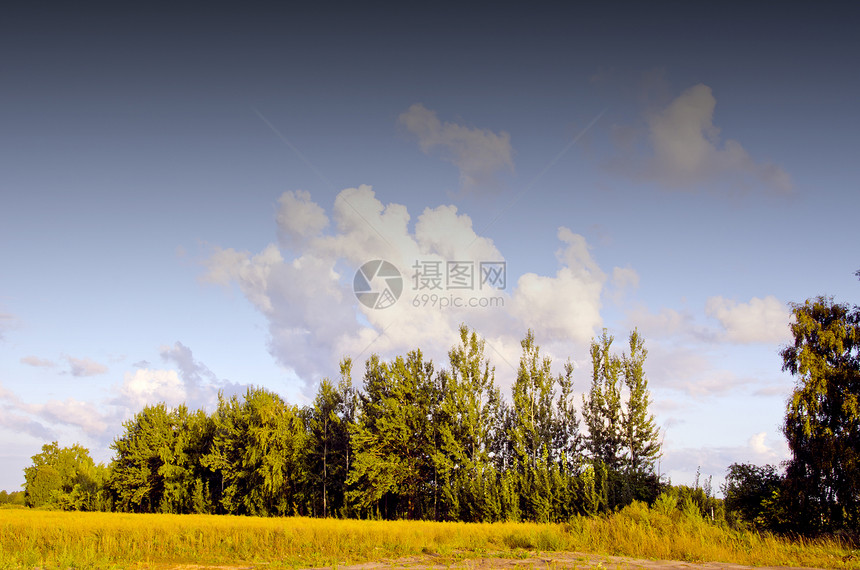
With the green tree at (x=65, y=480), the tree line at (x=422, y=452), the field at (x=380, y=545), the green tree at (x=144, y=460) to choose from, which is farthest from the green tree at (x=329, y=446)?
the green tree at (x=65, y=480)

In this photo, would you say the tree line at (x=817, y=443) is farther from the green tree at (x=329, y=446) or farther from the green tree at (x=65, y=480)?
the green tree at (x=65, y=480)

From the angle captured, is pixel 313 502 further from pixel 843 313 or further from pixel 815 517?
pixel 843 313

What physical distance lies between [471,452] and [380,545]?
2394 centimetres

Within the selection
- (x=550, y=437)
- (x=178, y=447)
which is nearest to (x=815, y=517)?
(x=550, y=437)

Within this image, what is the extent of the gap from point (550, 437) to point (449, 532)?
21.5 m

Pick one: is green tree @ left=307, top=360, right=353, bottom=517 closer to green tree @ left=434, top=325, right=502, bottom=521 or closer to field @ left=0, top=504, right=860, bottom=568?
green tree @ left=434, top=325, right=502, bottom=521

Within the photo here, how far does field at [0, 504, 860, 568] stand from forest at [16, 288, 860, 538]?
5.58 metres

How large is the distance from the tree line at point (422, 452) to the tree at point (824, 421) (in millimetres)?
12348

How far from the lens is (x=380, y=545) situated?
22.6 m

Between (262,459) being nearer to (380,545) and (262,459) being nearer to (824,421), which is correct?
(380,545)

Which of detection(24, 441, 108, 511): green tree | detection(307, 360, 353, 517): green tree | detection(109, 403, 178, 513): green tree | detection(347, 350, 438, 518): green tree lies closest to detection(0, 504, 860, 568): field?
detection(347, 350, 438, 518): green tree

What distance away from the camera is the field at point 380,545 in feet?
62.2

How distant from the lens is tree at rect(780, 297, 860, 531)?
1049 inches

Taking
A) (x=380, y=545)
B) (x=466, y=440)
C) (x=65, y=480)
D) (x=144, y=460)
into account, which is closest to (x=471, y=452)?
(x=466, y=440)
